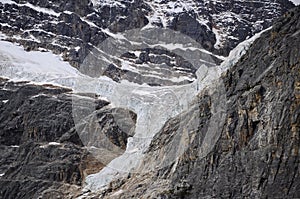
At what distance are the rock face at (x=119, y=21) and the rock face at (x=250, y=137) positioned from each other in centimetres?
6151

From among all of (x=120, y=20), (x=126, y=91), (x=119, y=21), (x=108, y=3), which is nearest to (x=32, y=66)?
(x=126, y=91)

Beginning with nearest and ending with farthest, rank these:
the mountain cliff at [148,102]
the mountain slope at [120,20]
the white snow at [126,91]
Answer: the mountain cliff at [148,102], the white snow at [126,91], the mountain slope at [120,20]

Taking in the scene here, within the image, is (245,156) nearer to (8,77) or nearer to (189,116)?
(189,116)

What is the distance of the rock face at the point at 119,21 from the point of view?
349 ft

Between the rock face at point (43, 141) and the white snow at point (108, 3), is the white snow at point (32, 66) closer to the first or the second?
the rock face at point (43, 141)

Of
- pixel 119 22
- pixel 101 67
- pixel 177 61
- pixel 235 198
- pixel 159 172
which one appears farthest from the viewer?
pixel 119 22

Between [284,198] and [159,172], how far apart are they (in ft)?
45.8

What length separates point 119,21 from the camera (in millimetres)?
118250

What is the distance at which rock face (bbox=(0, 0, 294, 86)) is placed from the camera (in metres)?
106

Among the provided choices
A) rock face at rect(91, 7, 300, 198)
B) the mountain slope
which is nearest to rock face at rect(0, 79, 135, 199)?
rock face at rect(91, 7, 300, 198)

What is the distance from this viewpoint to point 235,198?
3097 centimetres

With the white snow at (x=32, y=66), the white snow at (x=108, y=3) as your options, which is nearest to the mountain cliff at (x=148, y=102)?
the white snow at (x=32, y=66)

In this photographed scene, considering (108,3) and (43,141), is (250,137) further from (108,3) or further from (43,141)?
(108,3)

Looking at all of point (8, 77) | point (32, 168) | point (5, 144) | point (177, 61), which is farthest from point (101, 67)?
point (32, 168)
